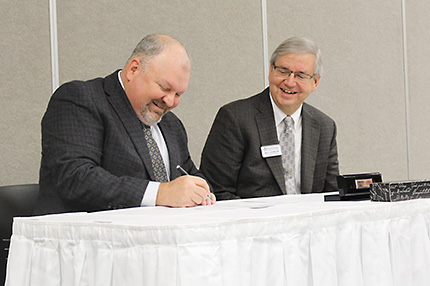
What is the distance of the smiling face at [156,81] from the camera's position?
6.93 ft

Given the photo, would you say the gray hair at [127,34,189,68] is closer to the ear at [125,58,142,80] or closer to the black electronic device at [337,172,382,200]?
the ear at [125,58,142,80]

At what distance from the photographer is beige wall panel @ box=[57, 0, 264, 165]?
10.5ft

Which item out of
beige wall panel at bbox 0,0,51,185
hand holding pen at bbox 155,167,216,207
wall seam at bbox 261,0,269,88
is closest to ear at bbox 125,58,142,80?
hand holding pen at bbox 155,167,216,207

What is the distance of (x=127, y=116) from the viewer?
209 centimetres

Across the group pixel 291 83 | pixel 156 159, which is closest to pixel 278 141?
pixel 291 83

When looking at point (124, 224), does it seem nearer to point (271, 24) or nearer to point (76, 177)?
point (76, 177)

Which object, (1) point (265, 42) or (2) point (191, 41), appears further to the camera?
(1) point (265, 42)

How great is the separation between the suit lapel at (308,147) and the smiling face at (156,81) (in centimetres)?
71

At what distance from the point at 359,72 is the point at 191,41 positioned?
5.37 ft

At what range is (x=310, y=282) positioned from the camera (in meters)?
1.33

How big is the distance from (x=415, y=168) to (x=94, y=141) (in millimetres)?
3846

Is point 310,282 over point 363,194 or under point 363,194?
under

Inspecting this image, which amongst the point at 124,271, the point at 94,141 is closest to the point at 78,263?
the point at 124,271

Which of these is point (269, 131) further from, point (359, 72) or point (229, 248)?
point (359, 72)
